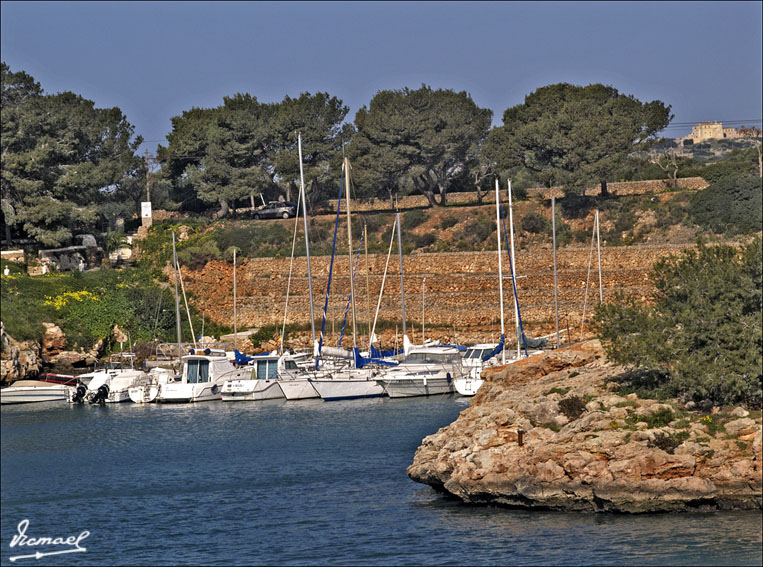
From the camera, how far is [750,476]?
23.6 meters

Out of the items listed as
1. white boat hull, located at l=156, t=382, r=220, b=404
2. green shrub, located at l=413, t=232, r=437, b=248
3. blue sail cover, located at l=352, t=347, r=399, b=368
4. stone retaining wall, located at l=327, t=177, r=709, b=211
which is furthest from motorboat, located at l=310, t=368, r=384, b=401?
stone retaining wall, located at l=327, t=177, r=709, b=211

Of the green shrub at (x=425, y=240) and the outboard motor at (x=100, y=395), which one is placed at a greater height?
the green shrub at (x=425, y=240)

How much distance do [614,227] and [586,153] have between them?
657 centimetres

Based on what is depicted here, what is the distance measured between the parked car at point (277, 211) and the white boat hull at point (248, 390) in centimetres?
3271

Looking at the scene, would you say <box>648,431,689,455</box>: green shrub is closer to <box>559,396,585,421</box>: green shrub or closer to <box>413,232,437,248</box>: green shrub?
<box>559,396,585,421</box>: green shrub

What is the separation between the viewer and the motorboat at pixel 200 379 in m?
48.5

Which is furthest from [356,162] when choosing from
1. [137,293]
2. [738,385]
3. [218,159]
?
[738,385]

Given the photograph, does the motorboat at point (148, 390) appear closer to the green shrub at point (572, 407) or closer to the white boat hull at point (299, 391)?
the white boat hull at point (299, 391)

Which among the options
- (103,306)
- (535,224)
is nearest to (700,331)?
(103,306)

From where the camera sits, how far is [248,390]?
159 ft

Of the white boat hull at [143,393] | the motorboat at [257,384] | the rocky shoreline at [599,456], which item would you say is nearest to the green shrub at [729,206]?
the motorboat at [257,384]

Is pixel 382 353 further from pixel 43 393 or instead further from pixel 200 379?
pixel 43 393

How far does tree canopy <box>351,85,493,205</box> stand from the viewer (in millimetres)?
81625

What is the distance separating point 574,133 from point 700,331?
50.6m
